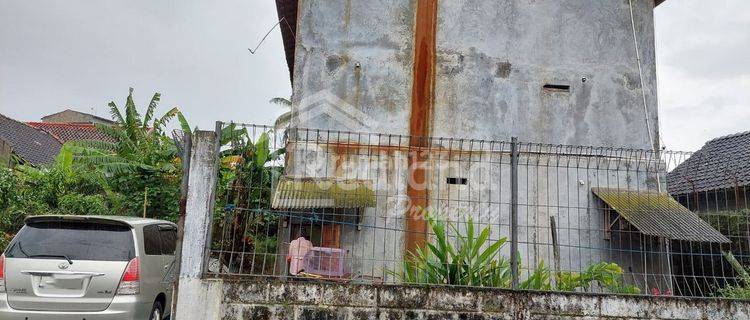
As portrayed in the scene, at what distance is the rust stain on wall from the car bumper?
14.4 feet

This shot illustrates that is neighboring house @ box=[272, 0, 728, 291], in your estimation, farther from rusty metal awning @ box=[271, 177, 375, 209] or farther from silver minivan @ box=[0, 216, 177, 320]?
silver minivan @ box=[0, 216, 177, 320]

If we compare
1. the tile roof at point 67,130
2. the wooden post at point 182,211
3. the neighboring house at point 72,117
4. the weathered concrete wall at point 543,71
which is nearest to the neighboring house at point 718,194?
the weathered concrete wall at point 543,71

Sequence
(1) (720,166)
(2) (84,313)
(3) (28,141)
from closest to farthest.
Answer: (2) (84,313) < (1) (720,166) < (3) (28,141)

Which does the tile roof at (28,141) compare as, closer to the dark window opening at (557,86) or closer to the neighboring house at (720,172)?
the dark window opening at (557,86)

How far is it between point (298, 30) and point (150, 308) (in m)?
5.52

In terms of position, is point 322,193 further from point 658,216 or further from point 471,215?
point 658,216

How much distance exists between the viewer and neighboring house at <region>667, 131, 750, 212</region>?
448 inches

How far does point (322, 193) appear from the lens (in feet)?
25.9

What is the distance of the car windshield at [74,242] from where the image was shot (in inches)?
241

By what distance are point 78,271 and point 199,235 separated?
179 cm

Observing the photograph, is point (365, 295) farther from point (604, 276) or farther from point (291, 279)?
point (604, 276)

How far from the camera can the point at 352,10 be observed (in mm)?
10172

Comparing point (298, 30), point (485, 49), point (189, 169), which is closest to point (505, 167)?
point (485, 49)

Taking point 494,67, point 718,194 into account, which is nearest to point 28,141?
point 494,67
